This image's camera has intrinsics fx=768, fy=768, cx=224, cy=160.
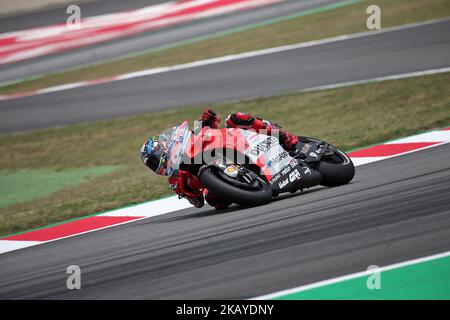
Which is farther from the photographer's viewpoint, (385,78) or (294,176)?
(385,78)

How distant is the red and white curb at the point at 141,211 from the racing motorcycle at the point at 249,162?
1265mm

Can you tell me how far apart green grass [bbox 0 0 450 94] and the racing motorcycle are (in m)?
9.80

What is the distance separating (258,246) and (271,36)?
12.6m

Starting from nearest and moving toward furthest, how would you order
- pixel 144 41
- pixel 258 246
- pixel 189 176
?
pixel 258 246 → pixel 189 176 → pixel 144 41

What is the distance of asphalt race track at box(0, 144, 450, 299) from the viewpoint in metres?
5.08

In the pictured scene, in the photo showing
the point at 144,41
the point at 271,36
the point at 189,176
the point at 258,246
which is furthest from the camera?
the point at 144,41

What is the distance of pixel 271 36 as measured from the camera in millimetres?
17719

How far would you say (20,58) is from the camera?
19438mm

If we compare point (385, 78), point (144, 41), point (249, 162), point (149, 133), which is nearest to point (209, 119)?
point (249, 162)

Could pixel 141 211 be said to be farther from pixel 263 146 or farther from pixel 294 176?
pixel 294 176

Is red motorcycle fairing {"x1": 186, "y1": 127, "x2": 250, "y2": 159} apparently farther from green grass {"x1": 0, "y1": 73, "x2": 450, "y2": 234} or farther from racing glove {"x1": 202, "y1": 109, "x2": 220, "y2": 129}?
green grass {"x1": 0, "y1": 73, "x2": 450, "y2": 234}

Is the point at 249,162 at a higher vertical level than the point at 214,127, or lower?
lower

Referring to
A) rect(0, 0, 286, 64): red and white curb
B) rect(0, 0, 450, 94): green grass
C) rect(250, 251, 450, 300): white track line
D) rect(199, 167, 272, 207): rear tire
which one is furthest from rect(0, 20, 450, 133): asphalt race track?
rect(250, 251, 450, 300): white track line
